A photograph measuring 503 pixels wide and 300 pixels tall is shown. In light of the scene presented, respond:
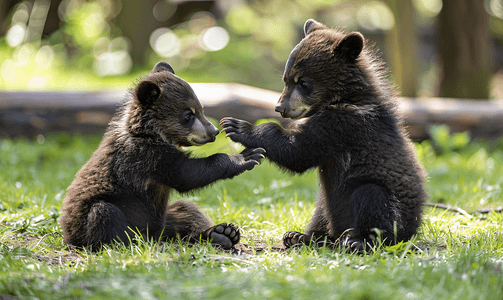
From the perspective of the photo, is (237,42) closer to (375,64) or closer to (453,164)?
(453,164)

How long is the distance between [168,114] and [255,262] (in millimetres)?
1596

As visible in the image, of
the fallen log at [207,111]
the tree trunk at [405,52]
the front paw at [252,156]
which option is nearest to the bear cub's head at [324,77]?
the front paw at [252,156]

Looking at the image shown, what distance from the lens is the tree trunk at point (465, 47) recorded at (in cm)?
1184

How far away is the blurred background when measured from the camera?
40.0 feet

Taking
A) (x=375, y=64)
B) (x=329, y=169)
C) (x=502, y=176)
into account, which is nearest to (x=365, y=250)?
(x=329, y=169)

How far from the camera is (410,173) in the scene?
4.14 metres

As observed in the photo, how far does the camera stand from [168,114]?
4.33 meters

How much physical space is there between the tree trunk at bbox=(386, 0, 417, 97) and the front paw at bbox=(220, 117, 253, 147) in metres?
9.39

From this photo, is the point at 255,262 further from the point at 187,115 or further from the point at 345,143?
the point at 187,115

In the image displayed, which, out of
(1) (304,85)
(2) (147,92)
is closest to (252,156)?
(1) (304,85)

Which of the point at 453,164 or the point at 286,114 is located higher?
the point at 286,114

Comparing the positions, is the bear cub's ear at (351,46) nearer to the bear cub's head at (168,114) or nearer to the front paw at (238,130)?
the front paw at (238,130)

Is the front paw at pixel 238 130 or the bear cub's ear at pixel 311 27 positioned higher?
the bear cub's ear at pixel 311 27

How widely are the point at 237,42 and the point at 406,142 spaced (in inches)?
626
